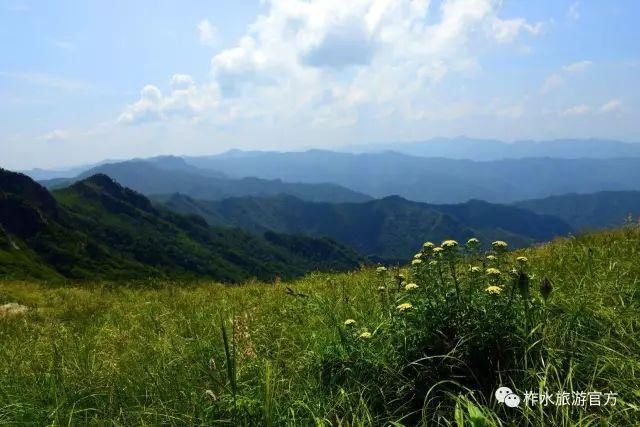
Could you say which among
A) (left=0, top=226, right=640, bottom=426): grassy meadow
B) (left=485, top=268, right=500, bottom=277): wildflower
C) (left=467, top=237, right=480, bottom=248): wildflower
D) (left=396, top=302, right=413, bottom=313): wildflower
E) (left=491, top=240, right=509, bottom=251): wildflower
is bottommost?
(left=0, top=226, right=640, bottom=426): grassy meadow

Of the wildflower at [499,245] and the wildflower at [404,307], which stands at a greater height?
the wildflower at [499,245]

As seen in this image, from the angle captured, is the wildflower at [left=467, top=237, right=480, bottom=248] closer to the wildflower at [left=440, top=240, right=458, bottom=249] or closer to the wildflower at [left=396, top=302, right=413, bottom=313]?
the wildflower at [left=440, top=240, right=458, bottom=249]

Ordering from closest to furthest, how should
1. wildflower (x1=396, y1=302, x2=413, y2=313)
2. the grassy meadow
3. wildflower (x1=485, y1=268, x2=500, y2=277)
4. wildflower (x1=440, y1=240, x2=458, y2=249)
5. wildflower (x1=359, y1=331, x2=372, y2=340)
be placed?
1. the grassy meadow
2. wildflower (x1=396, y1=302, x2=413, y2=313)
3. wildflower (x1=359, y1=331, x2=372, y2=340)
4. wildflower (x1=485, y1=268, x2=500, y2=277)
5. wildflower (x1=440, y1=240, x2=458, y2=249)

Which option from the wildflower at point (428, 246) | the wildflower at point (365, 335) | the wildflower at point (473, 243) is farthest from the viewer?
the wildflower at point (473, 243)

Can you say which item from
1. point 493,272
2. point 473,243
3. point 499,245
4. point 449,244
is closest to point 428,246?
point 449,244

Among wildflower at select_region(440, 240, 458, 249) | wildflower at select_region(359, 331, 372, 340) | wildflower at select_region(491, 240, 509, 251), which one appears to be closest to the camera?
wildflower at select_region(359, 331, 372, 340)

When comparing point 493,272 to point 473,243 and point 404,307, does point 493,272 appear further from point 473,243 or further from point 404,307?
point 404,307

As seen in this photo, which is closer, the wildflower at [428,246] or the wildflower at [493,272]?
the wildflower at [493,272]

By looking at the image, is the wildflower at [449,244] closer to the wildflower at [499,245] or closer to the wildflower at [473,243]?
the wildflower at [473,243]

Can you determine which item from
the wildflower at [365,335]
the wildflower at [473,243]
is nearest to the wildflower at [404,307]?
the wildflower at [365,335]

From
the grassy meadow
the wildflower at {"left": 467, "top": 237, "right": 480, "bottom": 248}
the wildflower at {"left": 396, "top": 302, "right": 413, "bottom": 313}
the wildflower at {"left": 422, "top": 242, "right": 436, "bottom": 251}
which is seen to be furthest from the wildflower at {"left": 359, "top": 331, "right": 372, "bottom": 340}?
the wildflower at {"left": 467, "top": 237, "right": 480, "bottom": 248}

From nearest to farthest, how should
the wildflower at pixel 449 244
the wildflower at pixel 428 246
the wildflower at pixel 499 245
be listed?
the wildflower at pixel 449 244 < the wildflower at pixel 428 246 < the wildflower at pixel 499 245

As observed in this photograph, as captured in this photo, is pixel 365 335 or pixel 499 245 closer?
pixel 365 335

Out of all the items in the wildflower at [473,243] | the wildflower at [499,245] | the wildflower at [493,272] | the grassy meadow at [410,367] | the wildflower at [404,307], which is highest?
the wildflower at [473,243]
